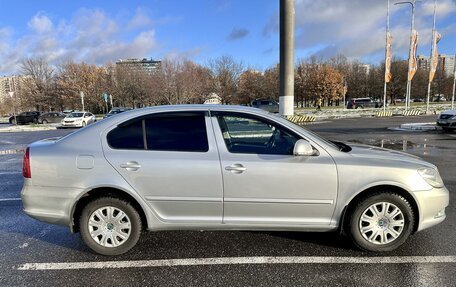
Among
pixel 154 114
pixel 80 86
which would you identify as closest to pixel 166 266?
pixel 154 114

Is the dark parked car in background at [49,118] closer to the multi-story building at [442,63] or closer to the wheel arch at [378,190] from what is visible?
the wheel arch at [378,190]

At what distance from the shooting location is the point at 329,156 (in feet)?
11.9

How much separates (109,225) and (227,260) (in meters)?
1.37

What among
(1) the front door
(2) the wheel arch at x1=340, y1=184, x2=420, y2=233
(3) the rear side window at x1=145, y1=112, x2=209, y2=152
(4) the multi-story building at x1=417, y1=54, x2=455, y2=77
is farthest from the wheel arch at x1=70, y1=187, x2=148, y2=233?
(4) the multi-story building at x1=417, y1=54, x2=455, y2=77

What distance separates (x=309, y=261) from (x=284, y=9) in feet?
56.4

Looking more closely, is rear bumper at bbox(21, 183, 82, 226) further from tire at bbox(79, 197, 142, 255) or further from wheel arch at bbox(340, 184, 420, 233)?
wheel arch at bbox(340, 184, 420, 233)

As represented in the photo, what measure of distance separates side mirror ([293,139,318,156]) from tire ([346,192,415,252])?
2.62 feet

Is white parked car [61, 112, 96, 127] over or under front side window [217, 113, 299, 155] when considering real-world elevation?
under

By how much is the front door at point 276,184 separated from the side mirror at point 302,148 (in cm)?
6

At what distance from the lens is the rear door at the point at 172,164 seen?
3613mm

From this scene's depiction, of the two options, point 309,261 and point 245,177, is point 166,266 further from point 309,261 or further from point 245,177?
point 309,261

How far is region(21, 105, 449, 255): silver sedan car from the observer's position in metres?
3.60

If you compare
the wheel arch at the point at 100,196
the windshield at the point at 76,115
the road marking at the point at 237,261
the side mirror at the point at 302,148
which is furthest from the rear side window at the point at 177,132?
the windshield at the point at 76,115

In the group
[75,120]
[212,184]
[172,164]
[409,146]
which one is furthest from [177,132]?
[75,120]
